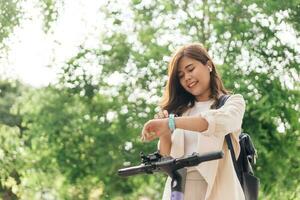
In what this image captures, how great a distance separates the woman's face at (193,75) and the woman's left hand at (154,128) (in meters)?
0.34

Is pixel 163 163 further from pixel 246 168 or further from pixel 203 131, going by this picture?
pixel 246 168

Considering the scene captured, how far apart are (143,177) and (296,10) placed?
237 centimetres

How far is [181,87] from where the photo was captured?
82.1 inches

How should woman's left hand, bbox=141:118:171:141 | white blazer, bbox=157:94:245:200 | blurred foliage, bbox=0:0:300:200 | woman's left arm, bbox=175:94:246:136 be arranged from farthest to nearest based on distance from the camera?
blurred foliage, bbox=0:0:300:200 < white blazer, bbox=157:94:245:200 < woman's left arm, bbox=175:94:246:136 < woman's left hand, bbox=141:118:171:141

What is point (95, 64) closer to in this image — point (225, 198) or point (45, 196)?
point (45, 196)

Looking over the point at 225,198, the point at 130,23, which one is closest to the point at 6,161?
the point at 130,23

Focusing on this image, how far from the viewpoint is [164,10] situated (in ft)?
22.4

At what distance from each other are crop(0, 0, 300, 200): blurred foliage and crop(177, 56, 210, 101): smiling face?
13.8 ft

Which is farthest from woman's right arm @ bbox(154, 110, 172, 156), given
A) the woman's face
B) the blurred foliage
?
the blurred foliage

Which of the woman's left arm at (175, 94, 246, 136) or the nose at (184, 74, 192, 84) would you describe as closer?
the woman's left arm at (175, 94, 246, 136)

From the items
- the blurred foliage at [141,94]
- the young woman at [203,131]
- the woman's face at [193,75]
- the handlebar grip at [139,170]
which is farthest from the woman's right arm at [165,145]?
the blurred foliage at [141,94]

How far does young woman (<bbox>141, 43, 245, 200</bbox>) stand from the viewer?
6.27 feet

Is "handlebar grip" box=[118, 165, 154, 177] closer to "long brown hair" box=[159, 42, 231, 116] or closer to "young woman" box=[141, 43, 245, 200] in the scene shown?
"young woman" box=[141, 43, 245, 200]

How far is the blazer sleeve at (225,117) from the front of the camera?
1830 millimetres
